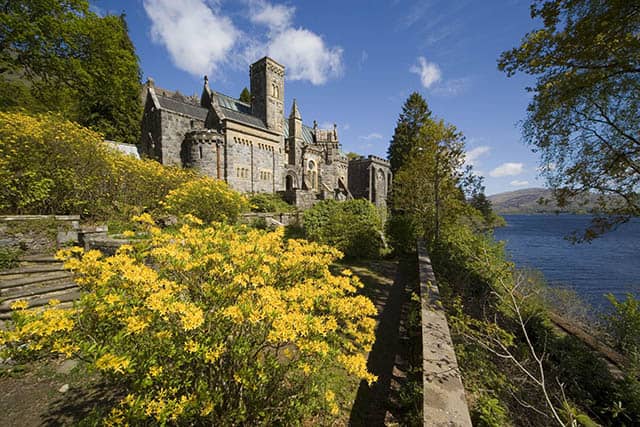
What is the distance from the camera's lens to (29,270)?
16.8ft

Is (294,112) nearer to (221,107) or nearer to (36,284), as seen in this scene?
(221,107)

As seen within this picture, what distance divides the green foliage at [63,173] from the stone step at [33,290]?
108 inches

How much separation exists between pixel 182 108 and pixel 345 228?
66.4 ft

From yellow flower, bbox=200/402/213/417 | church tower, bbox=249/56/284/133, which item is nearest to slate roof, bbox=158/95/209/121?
church tower, bbox=249/56/284/133

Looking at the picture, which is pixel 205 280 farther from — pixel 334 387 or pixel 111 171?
pixel 111 171

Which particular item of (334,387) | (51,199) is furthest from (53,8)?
(334,387)

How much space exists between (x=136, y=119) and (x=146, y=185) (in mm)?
21573

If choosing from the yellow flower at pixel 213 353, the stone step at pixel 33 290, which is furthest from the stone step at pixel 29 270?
the yellow flower at pixel 213 353

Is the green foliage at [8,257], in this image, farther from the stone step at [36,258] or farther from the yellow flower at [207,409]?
the yellow flower at [207,409]

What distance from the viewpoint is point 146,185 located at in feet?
30.1

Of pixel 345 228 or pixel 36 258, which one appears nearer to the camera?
pixel 36 258

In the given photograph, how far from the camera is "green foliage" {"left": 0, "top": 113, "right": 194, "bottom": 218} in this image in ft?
20.5

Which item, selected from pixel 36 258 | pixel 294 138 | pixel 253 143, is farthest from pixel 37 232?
pixel 294 138

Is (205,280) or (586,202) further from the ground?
A: (586,202)
